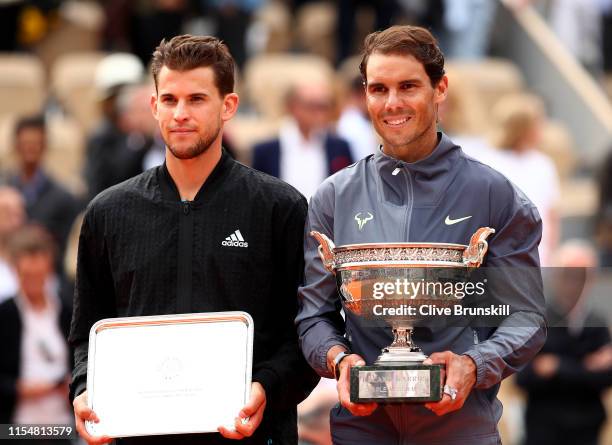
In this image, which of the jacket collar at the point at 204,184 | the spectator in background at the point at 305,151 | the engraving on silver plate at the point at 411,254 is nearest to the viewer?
the engraving on silver plate at the point at 411,254

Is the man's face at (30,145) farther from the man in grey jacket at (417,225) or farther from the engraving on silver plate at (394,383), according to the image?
the engraving on silver plate at (394,383)

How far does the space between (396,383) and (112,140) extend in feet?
19.5

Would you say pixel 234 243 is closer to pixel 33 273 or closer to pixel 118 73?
pixel 33 273

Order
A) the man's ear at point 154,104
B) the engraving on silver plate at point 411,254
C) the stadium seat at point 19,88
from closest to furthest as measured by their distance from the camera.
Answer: the engraving on silver plate at point 411,254, the man's ear at point 154,104, the stadium seat at point 19,88

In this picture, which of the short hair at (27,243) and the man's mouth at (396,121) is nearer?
the man's mouth at (396,121)

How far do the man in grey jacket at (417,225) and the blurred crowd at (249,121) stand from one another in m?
1.02

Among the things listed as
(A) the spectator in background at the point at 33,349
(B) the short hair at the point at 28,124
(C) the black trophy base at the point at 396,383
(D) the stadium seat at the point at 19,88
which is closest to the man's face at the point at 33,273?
(A) the spectator in background at the point at 33,349

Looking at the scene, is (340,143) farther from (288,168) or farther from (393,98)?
(393,98)

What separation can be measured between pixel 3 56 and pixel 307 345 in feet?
30.6

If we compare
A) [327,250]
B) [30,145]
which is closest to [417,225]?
[327,250]

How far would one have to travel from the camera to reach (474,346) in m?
4.82

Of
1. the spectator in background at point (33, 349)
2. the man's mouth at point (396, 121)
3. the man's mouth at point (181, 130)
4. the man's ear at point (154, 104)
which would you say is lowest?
the spectator in background at point (33, 349)

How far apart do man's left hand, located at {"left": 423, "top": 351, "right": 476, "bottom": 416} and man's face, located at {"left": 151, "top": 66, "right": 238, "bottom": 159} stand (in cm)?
106

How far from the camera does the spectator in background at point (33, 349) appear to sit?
8117 millimetres
